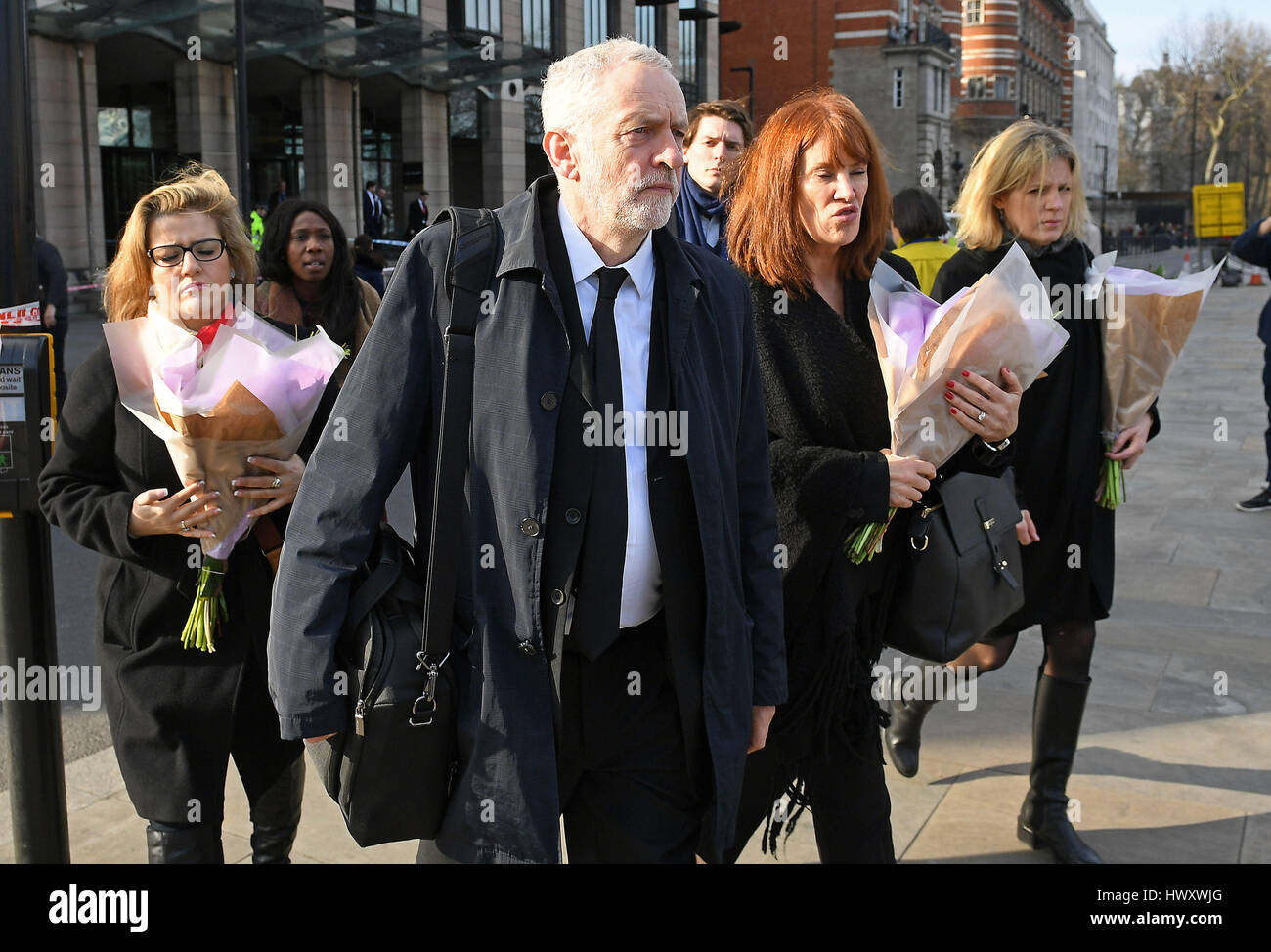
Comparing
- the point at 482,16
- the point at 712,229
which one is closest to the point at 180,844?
the point at 712,229

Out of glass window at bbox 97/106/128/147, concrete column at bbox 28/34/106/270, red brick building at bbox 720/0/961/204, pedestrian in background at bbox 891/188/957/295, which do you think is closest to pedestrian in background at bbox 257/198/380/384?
pedestrian in background at bbox 891/188/957/295

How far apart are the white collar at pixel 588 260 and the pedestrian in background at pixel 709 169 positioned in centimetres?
188

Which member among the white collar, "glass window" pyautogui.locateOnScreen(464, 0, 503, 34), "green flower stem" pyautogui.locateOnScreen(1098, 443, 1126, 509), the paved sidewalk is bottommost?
→ the paved sidewalk

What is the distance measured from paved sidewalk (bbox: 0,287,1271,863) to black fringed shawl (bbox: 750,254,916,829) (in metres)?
0.85

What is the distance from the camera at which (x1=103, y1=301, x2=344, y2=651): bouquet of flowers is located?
2.73 meters

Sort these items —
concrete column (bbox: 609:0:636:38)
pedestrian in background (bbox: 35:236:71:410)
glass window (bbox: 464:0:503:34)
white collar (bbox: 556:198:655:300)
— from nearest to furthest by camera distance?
1. white collar (bbox: 556:198:655:300)
2. pedestrian in background (bbox: 35:236:71:410)
3. glass window (bbox: 464:0:503:34)
4. concrete column (bbox: 609:0:636:38)

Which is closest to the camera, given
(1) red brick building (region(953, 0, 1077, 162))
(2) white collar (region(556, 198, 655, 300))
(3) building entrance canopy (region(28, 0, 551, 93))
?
(2) white collar (region(556, 198, 655, 300))

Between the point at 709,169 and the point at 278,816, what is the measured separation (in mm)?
2734

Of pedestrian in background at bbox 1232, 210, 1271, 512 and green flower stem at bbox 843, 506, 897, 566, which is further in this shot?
pedestrian in background at bbox 1232, 210, 1271, 512

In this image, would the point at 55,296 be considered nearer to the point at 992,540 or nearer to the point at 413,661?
the point at 992,540

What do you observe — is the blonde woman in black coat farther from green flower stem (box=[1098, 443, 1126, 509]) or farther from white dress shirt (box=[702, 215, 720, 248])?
green flower stem (box=[1098, 443, 1126, 509])

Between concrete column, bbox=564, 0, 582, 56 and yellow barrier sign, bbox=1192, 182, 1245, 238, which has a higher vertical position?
concrete column, bbox=564, 0, 582, 56
